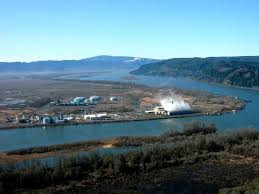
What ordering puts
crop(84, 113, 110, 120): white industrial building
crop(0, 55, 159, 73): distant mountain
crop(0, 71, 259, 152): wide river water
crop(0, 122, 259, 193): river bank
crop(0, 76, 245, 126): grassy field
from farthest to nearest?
crop(0, 55, 159, 73): distant mountain, crop(0, 76, 245, 126): grassy field, crop(84, 113, 110, 120): white industrial building, crop(0, 71, 259, 152): wide river water, crop(0, 122, 259, 193): river bank

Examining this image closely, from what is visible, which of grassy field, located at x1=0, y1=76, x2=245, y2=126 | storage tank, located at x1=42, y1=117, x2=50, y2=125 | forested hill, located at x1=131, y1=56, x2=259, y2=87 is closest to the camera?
storage tank, located at x1=42, y1=117, x2=50, y2=125

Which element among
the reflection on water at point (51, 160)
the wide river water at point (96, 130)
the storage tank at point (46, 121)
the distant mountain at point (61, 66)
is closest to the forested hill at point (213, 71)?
the wide river water at point (96, 130)

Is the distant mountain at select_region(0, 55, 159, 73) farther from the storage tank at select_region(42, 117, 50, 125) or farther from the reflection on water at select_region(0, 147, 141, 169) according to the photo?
the reflection on water at select_region(0, 147, 141, 169)

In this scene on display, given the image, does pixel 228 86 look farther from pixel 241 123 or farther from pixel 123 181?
pixel 123 181

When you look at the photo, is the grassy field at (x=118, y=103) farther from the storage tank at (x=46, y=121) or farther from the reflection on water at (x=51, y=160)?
the reflection on water at (x=51, y=160)

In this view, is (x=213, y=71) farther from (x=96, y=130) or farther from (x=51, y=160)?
(x=51, y=160)

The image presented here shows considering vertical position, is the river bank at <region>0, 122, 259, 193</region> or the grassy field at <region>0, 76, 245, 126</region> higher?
the river bank at <region>0, 122, 259, 193</region>

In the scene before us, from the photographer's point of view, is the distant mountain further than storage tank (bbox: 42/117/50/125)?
Yes

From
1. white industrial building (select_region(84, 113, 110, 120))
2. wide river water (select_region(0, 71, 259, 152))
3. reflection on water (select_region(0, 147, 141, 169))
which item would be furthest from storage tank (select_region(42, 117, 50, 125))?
reflection on water (select_region(0, 147, 141, 169))
